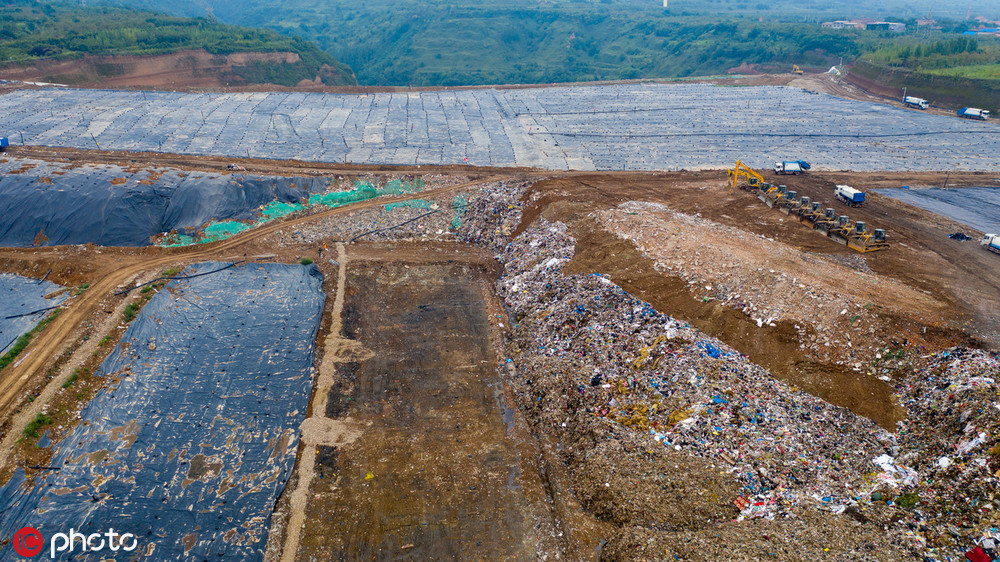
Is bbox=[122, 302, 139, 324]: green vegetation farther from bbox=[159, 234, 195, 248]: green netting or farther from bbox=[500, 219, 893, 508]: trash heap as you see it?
bbox=[500, 219, 893, 508]: trash heap

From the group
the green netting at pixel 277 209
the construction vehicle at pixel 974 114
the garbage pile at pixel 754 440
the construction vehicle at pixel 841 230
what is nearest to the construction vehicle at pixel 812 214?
the construction vehicle at pixel 841 230

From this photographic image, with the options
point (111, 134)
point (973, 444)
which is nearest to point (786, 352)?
point (973, 444)

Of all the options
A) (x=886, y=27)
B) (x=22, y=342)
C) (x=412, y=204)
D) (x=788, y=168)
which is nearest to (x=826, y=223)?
(x=788, y=168)

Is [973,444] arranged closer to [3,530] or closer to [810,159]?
[3,530]

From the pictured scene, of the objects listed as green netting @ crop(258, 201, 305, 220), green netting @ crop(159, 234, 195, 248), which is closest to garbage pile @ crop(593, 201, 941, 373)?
green netting @ crop(258, 201, 305, 220)

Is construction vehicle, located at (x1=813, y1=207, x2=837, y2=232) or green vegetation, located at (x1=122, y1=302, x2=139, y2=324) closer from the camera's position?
green vegetation, located at (x1=122, y1=302, x2=139, y2=324)

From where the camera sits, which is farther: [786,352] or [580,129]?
[580,129]

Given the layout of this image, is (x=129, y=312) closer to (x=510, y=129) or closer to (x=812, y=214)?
(x=510, y=129)
